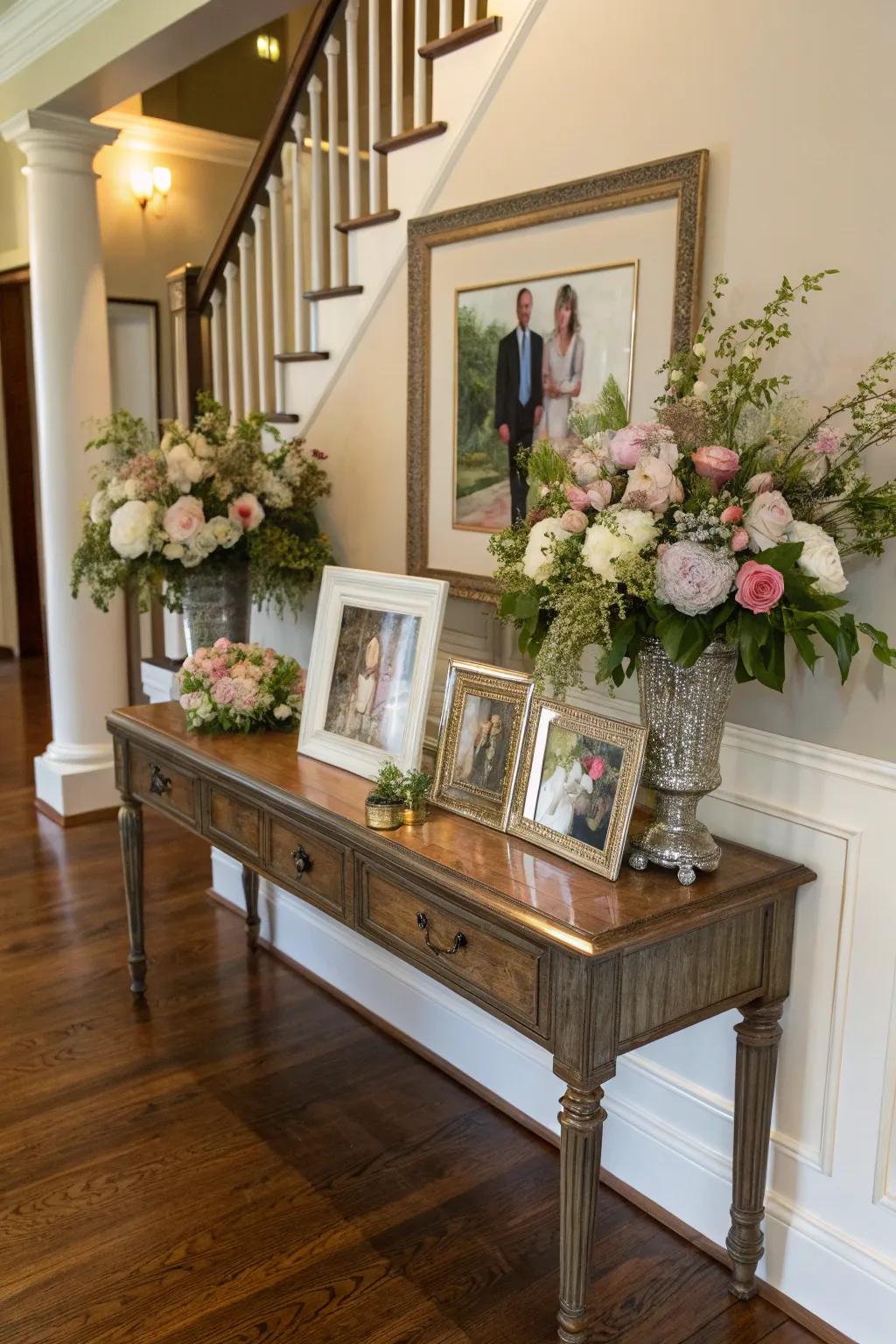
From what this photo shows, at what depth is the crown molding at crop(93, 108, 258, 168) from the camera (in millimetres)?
5934

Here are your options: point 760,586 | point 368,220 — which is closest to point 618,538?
point 760,586

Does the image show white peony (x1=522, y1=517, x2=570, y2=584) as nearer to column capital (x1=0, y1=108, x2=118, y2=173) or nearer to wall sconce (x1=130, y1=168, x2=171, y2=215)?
column capital (x1=0, y1=108, x2=118, y2=173)

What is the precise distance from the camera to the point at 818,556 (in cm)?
168

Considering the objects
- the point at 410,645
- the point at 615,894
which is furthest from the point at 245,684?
the point at 615,894

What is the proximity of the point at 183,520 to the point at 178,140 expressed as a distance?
4078 mm

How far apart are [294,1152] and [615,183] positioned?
2159 millimetres

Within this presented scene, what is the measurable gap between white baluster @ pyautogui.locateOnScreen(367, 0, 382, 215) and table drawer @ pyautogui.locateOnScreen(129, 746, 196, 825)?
1506 millimetres

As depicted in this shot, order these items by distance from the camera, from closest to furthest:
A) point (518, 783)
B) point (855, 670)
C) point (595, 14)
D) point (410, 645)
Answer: point (855, 670) < point (518, 783) < point (595, 14) < point (410, 645)

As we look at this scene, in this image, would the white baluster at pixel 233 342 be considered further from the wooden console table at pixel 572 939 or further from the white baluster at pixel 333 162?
the wooden console table at pixel 572 939

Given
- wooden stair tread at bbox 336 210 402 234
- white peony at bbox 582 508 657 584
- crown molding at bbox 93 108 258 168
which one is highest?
crown molding at bbox 93 108 258 168

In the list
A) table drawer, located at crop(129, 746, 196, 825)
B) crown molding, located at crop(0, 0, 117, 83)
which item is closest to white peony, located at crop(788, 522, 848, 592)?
table drawer, located at crop(129, 746, 196, 825)

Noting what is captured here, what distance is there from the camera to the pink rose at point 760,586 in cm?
164

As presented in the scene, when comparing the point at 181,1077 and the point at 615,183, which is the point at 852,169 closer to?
the point at 615,183

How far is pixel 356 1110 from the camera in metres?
2.70
